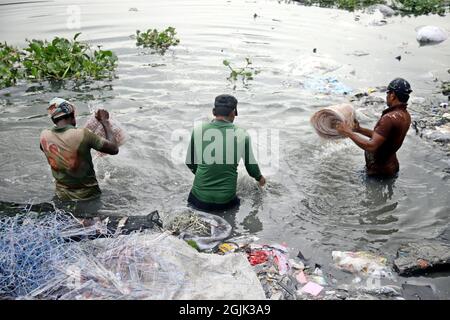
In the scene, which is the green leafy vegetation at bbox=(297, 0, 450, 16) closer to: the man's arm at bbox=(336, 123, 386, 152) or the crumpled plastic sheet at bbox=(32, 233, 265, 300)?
the man's arm at bbox=(336, 123, 386, 152)

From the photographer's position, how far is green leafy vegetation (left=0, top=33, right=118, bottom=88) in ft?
30.6

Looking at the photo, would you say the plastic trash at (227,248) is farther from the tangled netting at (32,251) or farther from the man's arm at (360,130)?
the man's arm at (360,130)

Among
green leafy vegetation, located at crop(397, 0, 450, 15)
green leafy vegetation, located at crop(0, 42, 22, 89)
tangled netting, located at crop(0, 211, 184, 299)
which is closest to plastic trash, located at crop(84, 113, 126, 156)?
tangled netting, located at crop(0, 211, 184, 299)

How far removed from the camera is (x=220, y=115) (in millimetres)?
4707

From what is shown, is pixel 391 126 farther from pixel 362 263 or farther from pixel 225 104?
pixel 225 104

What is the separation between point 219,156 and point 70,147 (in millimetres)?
1698

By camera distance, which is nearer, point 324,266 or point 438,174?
point 324,266

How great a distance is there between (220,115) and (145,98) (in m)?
4.57

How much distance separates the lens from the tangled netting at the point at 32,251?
3.03 meters

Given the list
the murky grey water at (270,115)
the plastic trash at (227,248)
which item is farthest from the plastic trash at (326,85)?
the plastic trash at (227,248)

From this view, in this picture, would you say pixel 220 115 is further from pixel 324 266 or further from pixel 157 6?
pixel 157 6

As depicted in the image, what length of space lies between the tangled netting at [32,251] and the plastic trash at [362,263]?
8.25 ft

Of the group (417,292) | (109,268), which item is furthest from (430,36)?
(109,268)
